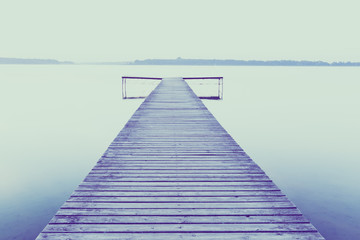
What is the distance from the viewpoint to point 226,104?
99.7 feet

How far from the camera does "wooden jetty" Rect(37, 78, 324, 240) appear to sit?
3156 millimetres

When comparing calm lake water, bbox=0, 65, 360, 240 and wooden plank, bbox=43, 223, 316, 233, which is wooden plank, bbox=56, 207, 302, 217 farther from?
calm lake water, bbox=0, 65, 360, 240

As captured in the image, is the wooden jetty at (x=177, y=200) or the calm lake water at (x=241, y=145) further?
the calm lake water at (x=241, y=145)

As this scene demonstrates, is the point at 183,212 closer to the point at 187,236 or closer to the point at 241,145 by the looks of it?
the point at 187,236

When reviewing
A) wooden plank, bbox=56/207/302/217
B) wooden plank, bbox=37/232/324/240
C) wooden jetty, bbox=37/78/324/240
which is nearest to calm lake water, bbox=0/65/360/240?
wooden jetty, bbox=37/78/324/240

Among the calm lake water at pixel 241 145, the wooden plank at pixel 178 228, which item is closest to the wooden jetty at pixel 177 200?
the wooden plank at pixel 178 228

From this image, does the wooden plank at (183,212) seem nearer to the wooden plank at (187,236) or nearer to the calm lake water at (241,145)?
the wooden plank at (187,236)

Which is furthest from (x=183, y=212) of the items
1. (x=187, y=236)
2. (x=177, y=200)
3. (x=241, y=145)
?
(x=241, y=145)

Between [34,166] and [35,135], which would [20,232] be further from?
[35,135]

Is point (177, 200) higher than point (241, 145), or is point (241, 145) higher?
point (177, 200)

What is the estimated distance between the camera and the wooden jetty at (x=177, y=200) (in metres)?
3.16

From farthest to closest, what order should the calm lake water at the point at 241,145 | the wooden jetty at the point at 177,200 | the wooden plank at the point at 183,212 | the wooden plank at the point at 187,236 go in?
the calm lake water at the point at 241,145 < the wooden plank at the point at 183,212 < the wooden jetty at the point at 177,200 < the wooden plank at the point at 187,236

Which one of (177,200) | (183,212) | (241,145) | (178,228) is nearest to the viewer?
(178,228)

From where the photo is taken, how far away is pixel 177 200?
3.85 m
